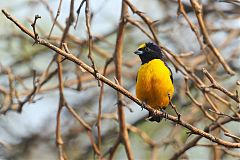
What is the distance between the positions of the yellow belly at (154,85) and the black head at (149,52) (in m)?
0.26

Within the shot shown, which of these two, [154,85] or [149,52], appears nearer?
[154,85]

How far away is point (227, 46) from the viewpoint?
20.0 feet

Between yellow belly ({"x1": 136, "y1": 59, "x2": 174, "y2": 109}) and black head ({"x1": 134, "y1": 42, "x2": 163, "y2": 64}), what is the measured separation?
261 mm

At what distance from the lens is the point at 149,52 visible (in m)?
4.66

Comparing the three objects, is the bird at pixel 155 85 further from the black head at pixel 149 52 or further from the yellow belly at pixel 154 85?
the black head at pixel 149 52

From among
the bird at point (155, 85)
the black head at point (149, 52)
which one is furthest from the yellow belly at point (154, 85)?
the black head at point (149, 52)

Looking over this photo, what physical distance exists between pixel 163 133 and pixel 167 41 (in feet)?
4.18

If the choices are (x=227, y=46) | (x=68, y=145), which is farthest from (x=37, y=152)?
(x=227, y=46)

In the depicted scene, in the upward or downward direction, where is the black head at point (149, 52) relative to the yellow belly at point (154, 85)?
upward

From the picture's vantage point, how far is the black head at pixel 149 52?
181 inches

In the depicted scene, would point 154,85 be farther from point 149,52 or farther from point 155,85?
point 149,52

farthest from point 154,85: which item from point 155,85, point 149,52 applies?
point 149,52

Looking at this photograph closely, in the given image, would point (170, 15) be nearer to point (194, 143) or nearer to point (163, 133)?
→ point (163, 133)

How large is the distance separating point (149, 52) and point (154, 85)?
530mm
